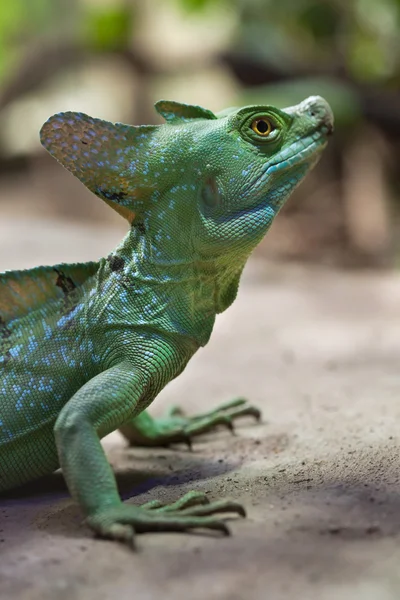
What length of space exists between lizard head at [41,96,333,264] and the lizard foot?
5.21ft

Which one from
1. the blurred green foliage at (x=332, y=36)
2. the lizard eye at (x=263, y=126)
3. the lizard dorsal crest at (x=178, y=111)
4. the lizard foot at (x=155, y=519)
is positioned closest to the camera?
the lizard foot at (x=155, y=519)

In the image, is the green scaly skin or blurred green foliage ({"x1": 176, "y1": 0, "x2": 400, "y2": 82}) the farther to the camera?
blurred green foliage ({"x1": 176, "y1": 0, "x2": 400, "y2": 82})

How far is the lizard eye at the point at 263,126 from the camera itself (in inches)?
183

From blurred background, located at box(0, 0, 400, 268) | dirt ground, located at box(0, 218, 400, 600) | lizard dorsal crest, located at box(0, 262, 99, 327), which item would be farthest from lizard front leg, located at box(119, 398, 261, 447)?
blurred background, located at box(0, 0, 400, 268)

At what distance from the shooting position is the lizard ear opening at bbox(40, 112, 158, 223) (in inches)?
180

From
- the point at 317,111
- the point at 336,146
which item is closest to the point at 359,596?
the point at 317,111

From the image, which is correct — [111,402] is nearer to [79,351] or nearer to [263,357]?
[79,351]

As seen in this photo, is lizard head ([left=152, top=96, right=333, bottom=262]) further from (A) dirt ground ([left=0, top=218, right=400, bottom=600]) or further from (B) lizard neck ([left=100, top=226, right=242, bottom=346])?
(A) dirt ground ([left=0, top=218, right=400, bottom=600])

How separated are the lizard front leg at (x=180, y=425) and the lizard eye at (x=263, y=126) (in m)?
2.42

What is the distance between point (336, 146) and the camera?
17.8 meters

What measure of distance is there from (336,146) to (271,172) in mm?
13887

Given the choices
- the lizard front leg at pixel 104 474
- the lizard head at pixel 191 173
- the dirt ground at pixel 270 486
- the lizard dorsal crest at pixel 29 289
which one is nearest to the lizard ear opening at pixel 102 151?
the lizard head at pixel 191 173

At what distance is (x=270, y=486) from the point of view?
13.9 feet

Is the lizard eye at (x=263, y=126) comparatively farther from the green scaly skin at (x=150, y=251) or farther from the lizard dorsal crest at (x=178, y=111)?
the lizard dorsal crest at (x=178, y=111)
